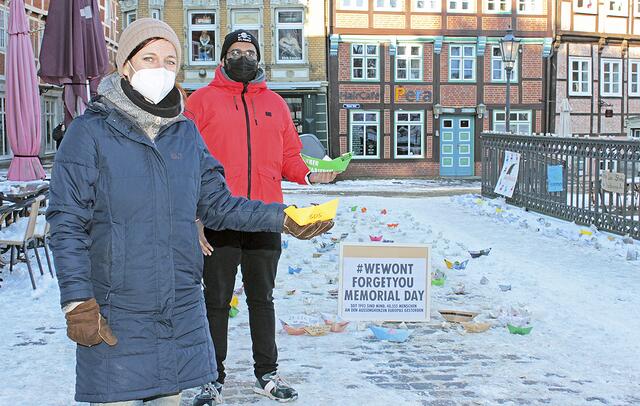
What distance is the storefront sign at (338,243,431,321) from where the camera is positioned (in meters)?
5.86

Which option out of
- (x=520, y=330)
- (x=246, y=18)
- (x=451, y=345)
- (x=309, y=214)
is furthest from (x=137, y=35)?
(x=246, y=18)

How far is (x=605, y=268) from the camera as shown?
9.04 meters

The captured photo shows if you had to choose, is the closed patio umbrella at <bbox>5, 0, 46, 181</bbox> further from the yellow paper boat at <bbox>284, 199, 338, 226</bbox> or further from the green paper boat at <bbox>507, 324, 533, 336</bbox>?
the yellow paper boat at <bbox>284, 199, 338, 226</bbox>

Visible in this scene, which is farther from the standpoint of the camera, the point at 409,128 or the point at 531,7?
the point at 531,7

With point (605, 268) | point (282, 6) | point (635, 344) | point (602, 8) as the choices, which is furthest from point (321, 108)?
point (635, 344)

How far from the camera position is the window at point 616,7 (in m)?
31.2

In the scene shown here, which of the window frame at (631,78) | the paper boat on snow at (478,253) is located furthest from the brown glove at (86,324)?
the window frame at (631,78)

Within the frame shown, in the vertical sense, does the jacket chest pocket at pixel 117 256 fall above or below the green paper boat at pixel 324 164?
below

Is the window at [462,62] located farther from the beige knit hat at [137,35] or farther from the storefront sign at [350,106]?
the beige knit hat at [137,35]

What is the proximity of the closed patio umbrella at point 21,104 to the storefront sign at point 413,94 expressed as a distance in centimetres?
1839

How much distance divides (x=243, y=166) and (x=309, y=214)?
1119 mm

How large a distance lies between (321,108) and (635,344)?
23244mm

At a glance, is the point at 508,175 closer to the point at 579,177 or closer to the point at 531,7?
the point at 579,177

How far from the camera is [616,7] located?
3130cm
